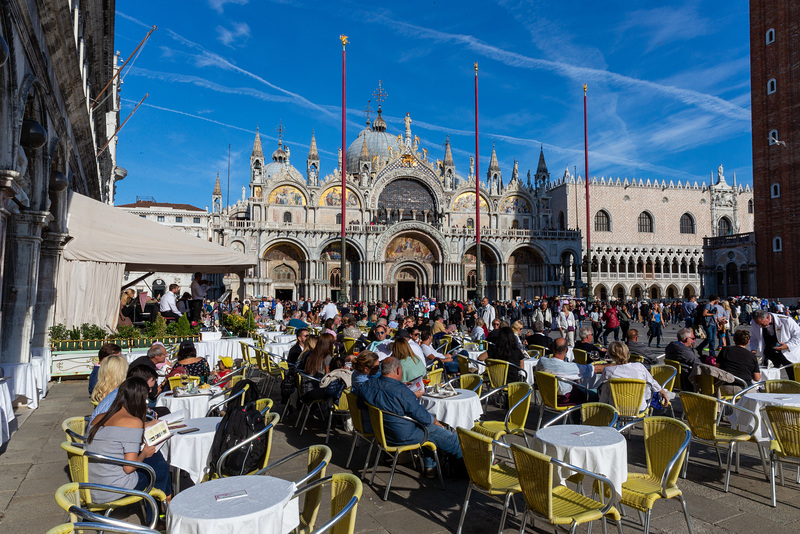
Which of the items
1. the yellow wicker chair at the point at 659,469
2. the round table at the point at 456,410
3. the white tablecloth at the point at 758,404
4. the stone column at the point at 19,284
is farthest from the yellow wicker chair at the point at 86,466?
the stone column at the point at 19,284

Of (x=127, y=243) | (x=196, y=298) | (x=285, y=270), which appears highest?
(x=285, y=270)

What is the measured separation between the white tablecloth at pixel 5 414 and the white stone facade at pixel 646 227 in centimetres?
3935

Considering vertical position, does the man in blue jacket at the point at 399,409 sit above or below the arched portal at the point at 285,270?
below

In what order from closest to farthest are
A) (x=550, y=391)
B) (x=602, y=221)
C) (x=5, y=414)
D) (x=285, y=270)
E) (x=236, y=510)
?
1. (x=236, y=510)
2. (x=5, y=414)
3. (x=550, y=391)
4. (x=285, y=270)
5. (x=602, y=221)

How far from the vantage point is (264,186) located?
1336 inches

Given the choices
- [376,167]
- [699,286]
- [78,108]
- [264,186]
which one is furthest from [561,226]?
[78,108]

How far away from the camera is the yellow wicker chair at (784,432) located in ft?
13.3

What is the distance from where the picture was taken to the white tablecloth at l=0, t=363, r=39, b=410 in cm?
695

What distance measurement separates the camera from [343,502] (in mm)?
2658

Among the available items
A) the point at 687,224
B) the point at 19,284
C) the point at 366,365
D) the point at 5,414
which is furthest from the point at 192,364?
the point at 687,224

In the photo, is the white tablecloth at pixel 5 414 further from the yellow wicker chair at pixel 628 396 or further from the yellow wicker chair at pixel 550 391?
the yellow wicker chair at pixel 628 396

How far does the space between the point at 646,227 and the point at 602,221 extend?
13.9 feet

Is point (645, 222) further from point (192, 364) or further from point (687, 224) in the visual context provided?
point (192, 364)

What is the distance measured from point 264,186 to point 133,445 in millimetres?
32026
